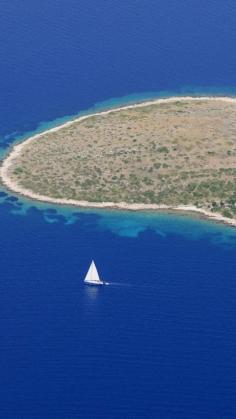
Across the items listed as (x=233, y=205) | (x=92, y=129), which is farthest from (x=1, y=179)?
(x=233, y=205)

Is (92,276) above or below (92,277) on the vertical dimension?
above

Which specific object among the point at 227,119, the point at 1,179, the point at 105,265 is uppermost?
the point at 227,119

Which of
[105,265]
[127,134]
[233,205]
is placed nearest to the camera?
[105,265]

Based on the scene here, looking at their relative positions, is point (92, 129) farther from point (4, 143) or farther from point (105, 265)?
point (105, 265)

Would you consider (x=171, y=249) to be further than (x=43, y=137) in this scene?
No
